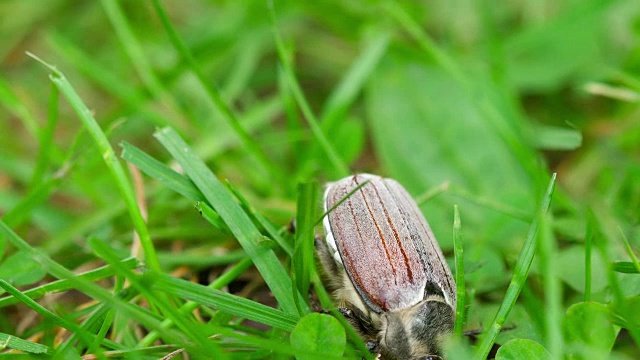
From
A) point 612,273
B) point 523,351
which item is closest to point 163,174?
point 523,351

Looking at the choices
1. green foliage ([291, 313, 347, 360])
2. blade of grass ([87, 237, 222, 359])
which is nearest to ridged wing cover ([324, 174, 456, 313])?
green foliage ([291, 313, 347, 360])

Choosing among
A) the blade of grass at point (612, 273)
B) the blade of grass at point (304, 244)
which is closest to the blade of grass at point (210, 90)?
the blade of grass at point (304, 244)

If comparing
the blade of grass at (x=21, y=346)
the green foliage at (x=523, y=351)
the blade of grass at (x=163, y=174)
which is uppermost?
the blade of grass at (x=163, y=174)

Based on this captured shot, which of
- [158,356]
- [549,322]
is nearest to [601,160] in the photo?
[549,322]

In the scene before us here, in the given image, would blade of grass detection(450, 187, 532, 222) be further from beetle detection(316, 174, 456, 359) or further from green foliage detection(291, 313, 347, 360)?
green foliage detection(291, 313, 347, 360)

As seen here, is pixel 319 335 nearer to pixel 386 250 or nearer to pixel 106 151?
pixel 386 250

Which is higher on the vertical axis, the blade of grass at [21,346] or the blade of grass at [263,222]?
the blade of grass at [263,222]

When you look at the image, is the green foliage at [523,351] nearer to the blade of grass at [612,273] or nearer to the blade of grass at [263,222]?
the blade of grass at [612,273]
